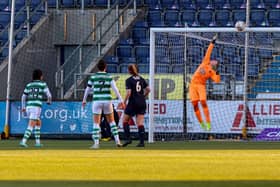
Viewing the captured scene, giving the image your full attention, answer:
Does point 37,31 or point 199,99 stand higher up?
point 37,31

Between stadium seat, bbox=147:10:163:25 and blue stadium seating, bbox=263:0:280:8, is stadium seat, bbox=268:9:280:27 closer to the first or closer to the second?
blue stadium seating, bbox=263:0:280:8

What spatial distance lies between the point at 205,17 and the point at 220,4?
1.09 m

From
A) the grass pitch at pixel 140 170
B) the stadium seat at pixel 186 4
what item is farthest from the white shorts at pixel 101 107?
the stadium seat at pixel 186 4

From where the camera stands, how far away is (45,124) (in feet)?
84.1

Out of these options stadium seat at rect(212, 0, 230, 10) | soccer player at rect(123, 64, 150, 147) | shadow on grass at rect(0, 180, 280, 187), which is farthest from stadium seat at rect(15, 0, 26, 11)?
shadow on grass at rect(0, 180, 280, 187)

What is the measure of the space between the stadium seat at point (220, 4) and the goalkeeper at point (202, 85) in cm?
739

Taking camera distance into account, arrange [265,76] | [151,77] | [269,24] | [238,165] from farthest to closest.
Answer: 1. [269,24]
2. [265,76]
3. [151,77]
4. [238,165]

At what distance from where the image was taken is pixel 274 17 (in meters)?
30.6

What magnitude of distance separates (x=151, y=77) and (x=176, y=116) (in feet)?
6.04

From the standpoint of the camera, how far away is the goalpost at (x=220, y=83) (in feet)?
80.1

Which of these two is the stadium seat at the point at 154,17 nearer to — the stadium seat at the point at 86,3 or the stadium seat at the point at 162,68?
the stadium seat at the point at 86,3

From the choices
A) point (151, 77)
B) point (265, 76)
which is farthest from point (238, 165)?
point (265, 76)

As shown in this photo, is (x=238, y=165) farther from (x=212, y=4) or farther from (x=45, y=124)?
(x=212, y=4)

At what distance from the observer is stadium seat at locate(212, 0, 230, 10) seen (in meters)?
31.7
